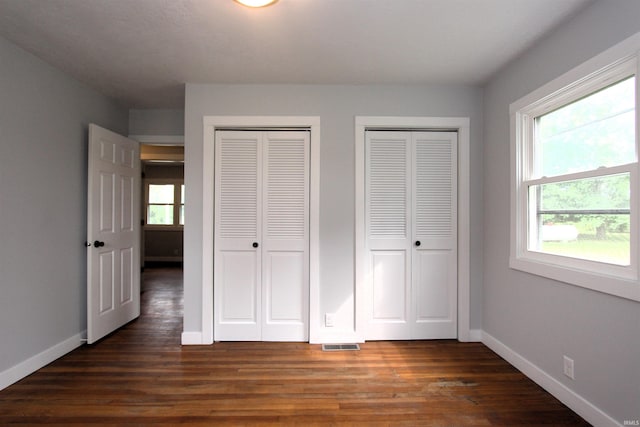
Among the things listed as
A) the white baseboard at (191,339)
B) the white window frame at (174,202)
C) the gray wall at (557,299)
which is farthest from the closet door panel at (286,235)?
the white window frame at (174,202)

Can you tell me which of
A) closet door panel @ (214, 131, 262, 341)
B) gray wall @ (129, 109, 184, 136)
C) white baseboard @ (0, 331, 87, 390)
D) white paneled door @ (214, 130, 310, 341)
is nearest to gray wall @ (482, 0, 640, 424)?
white paneled door @ (214, 130, 310, 341)

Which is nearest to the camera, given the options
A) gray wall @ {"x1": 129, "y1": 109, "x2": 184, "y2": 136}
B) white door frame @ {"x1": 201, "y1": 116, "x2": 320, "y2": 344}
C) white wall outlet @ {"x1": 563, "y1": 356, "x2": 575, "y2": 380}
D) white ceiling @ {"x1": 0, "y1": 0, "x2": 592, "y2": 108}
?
white ceiling @ {"x1": 0, "y1": 0, "x2": 592, "y2": 108}

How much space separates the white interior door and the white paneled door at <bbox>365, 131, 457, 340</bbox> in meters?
2.55

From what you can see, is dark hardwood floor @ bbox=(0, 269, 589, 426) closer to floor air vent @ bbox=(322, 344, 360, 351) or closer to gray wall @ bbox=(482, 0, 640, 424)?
floor air vent @ bbox=(322, 344, 360, 351)

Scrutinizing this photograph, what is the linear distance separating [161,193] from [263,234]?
18.9 feet

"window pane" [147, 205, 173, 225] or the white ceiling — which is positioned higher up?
the white ceiling

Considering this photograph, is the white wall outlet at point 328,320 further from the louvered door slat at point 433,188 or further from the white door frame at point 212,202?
the louvered door slat at point 433,188

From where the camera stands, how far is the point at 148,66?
266 centimetres

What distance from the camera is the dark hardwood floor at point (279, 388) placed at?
194 cm

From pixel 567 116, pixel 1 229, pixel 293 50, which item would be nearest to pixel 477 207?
pixel 567 116

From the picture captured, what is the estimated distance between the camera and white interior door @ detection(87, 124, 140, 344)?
297 centimetres

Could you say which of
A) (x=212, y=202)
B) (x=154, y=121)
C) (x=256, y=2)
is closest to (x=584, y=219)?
(x=256, y=2)

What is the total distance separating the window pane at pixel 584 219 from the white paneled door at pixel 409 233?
2.58 feet

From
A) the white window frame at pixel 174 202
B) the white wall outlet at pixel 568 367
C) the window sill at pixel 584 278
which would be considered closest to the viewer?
the window sill at pixel 584 278
